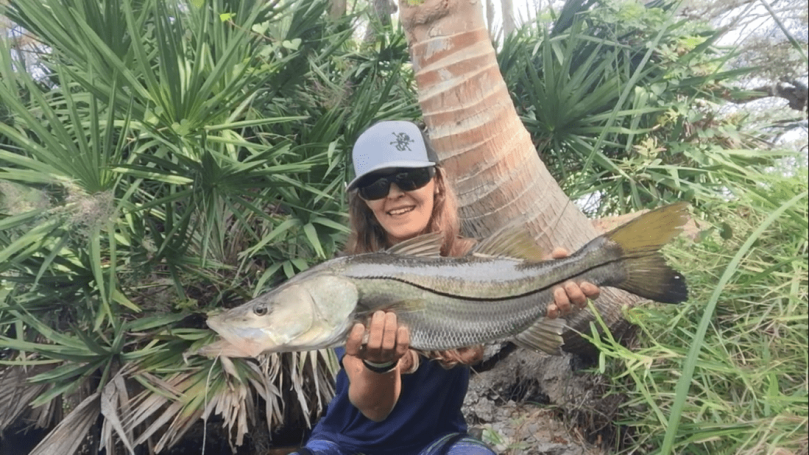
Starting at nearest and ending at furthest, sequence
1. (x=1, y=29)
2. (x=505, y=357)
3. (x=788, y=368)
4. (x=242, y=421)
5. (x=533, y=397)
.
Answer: (x=788, y=368)
(x=242, y=421)
(x=533, y=397)
(x=505, y=357)
(x=1, y=29)

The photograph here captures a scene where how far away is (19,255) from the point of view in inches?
126

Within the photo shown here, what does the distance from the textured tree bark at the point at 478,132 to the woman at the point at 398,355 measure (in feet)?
1.31

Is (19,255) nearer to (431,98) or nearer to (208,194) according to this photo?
(208,194)

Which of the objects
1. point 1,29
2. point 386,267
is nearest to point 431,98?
point 386,267

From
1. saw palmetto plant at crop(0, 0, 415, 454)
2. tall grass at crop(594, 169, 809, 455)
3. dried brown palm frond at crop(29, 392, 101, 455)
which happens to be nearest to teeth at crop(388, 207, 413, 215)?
tall grass at crop(594, 169, 809, 455)

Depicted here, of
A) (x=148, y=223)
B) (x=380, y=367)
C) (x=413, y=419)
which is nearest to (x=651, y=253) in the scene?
(x=380, y=367)

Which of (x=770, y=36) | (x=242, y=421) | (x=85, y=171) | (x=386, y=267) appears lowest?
(x=242, y=421)

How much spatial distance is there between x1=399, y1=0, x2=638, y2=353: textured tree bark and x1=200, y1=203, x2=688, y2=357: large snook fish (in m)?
0.88

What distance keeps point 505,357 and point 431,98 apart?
6.46ft

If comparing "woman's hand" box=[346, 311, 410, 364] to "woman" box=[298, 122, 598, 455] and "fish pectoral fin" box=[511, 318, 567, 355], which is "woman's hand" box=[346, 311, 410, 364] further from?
"fish pectoral fin" box=[511, 318, 567, 355]

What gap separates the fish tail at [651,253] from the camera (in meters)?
1.57

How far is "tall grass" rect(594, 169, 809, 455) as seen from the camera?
125 cm

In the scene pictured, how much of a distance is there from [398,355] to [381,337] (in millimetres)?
109

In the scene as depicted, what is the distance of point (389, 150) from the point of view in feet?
6.80
